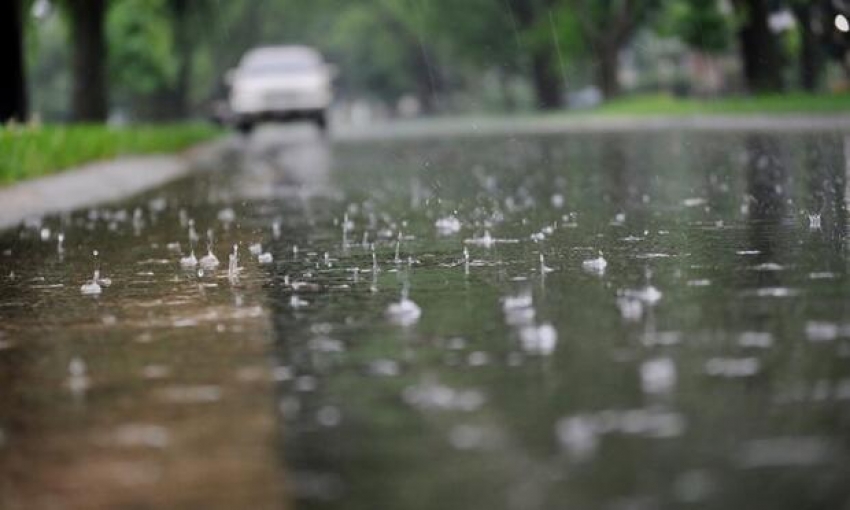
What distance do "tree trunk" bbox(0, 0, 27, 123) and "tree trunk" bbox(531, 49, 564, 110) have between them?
166ft

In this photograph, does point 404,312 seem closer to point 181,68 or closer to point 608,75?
point 608,75

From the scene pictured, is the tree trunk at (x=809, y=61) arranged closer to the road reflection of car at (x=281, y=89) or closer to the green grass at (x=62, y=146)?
the road reflection of car at (x=281, y=89)

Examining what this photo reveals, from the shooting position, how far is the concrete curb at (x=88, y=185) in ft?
59.2

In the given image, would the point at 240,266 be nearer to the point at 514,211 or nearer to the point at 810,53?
the point at 514,211

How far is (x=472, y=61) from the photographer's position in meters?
88.1

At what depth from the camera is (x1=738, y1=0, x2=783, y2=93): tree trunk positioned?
44219 millimetres

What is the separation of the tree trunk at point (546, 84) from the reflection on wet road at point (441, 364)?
2554 inches

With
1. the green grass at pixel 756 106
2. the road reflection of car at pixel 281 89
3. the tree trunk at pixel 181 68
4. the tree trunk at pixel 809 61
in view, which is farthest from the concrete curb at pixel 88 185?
the tree trunk at pixel 809 61

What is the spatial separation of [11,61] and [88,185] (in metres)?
7.11

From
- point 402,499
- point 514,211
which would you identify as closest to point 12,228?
point 514,211

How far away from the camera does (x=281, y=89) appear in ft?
155

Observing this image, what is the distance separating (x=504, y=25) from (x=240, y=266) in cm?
7365

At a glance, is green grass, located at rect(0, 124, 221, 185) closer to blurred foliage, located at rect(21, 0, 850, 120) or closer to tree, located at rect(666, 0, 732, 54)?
blurred foliage, located at rect(21, 0, 850, 120)

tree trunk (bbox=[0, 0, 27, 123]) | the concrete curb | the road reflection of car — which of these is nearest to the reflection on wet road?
the concrete curb
